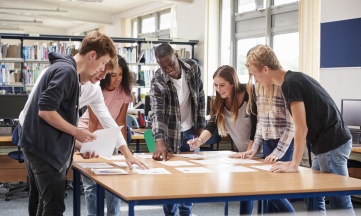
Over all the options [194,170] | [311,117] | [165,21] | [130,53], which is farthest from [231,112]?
[165,21]

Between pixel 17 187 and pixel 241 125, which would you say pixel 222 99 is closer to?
pixel 241 125

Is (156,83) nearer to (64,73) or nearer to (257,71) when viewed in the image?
(257,71)

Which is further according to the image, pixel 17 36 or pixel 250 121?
pixel 17 36

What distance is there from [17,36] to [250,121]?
595 cm

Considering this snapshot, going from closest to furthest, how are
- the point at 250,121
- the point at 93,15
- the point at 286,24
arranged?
1. the point at 250,121
2. the point at 286,24
3. the point at 93,15

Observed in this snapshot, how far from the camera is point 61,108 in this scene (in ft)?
8.44

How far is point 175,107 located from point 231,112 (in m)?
0.38

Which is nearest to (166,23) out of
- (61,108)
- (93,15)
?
(93,15)

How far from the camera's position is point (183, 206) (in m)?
3.74

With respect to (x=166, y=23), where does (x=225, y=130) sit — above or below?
below

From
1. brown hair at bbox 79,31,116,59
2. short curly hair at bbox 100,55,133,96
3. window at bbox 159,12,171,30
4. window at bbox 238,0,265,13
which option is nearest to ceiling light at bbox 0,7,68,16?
window at bbox 159,12,171,30

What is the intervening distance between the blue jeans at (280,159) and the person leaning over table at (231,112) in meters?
0.16

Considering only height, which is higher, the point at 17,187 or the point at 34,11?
the point at 34,11

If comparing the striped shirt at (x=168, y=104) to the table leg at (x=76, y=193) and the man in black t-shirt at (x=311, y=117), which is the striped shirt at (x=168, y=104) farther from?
the man in black t-shirt at (x=311, y=117)
